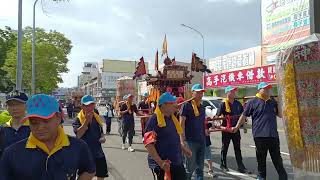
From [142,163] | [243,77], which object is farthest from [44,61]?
[142,163]

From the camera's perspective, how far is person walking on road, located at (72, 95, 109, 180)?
597 cm

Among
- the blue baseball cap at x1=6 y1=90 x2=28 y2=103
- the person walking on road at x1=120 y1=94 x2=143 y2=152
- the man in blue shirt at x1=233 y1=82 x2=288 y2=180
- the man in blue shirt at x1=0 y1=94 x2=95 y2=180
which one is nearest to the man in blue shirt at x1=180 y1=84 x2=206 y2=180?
the man in blue shirt at x1=233 y1=82 x2=288 y2=180

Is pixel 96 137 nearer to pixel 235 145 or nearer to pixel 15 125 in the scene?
pixel 15 125

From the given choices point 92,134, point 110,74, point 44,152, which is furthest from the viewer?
point 110,74

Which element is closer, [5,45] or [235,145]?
[235,145]

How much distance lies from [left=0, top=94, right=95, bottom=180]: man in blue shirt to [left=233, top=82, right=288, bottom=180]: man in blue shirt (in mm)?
4416

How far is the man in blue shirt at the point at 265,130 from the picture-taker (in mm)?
6793

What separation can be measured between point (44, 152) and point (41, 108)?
0.28 m

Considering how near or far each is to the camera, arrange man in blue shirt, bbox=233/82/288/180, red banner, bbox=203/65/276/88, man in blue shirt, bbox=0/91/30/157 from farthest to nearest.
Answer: red banner, bbox=203/65/276/88, man in blue shirt, bbox=233/82/288/180, man in blue shirt, bbox=0/91/30/157

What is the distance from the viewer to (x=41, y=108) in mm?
2781

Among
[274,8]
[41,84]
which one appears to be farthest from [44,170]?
[41,84]

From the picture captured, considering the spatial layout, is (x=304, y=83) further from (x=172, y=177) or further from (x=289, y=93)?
(x=172, y=177)

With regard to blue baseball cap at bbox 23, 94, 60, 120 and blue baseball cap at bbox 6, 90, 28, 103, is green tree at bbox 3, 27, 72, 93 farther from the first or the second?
blue baseball cap at bbox 23, 94, 60, 120

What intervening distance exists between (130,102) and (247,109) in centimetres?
598
